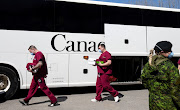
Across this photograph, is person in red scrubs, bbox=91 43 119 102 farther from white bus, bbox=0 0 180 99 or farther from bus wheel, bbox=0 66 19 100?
bus wheel, bbox=0 66 19 100

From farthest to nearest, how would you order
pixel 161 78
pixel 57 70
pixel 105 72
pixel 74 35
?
pixel 74 35, pixel 57 70, pixel 105 72, pixel 161 78

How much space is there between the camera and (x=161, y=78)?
2615 millimetres

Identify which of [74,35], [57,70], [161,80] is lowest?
[57,70]

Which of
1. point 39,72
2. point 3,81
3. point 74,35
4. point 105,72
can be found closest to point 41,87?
point 39,72

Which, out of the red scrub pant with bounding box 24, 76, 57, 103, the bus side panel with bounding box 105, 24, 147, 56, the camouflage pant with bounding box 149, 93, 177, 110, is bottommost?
the red scrub pant with bounding box 24, 76, 57, 103

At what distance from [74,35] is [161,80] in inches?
199

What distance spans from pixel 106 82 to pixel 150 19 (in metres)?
3.83

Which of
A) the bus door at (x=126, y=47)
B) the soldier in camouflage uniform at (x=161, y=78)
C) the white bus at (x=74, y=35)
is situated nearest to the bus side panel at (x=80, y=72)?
the white bus at (x=74, y=35)

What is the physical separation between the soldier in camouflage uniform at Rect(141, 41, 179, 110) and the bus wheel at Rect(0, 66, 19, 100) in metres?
4.88

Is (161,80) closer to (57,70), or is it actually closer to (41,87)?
(41,87)

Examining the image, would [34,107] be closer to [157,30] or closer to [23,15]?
[23,15]

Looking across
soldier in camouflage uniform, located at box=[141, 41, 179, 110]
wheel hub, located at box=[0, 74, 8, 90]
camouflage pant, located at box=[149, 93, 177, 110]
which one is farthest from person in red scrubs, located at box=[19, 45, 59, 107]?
camouflage pant, located at box=[149, 93, 177, 110]

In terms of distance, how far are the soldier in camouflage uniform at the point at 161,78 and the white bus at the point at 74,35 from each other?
4692 millimetres

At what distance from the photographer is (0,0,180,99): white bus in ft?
22.0
